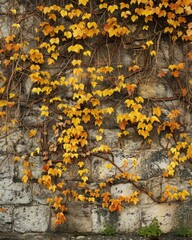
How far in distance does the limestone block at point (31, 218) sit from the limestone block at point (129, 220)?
0.73 meters

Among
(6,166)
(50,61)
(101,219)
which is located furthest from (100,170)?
(50,61)

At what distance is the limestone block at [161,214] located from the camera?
3705mm

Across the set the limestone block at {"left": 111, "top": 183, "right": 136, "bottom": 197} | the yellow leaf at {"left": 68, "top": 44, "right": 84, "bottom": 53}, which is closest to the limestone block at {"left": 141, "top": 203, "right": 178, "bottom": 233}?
→ the limestone block at {"left": 111, "top": 183, "right": 136, "bottom": 197}

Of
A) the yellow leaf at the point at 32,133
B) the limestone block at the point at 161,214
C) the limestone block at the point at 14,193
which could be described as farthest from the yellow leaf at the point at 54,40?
the limestone block at the point at 161,214

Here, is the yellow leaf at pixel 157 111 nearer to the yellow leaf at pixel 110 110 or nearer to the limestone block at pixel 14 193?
the yellow leaf at pixel 110 110

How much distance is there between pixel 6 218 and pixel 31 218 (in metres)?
0.25

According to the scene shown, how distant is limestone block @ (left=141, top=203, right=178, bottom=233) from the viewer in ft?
12.2

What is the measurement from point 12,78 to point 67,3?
37.0 inches

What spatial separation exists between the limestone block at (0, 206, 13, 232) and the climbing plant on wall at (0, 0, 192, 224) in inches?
15.1

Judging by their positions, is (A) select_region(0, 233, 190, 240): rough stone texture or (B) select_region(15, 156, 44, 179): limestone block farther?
(B) select_region(15, 156, 44, 179): limestone block

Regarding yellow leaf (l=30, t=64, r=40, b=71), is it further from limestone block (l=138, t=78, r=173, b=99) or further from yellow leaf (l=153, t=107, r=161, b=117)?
yellow leaf (l=153, t=107, r=161, b=117)

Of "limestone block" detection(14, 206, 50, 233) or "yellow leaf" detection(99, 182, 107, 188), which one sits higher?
"yellow leaf" detection(99, 182, 107, 188)

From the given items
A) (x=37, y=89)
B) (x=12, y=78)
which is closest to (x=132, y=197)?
(x=37, y=89)

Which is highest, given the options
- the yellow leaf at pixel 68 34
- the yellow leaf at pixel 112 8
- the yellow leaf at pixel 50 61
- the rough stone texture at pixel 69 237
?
the yellow leaf at pixel 112 8
